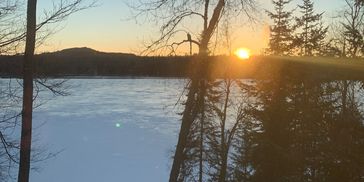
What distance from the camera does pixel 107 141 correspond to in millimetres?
42938

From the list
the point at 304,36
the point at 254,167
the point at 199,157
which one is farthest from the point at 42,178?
the point at 254,167

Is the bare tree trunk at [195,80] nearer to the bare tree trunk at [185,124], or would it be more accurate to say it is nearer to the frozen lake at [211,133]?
the bare tree trunk at [185,124]

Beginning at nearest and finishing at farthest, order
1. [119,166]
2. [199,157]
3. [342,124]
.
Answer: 1. [342,124]
2. [199,157]
3. [119,166]

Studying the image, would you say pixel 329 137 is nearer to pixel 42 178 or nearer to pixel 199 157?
pixel 199 157

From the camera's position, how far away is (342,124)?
7.00 m

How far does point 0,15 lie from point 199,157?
1744 cm

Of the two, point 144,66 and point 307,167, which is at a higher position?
point 144,66

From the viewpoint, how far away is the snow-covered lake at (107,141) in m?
35.5

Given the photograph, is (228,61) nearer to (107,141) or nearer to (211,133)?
(211,133)

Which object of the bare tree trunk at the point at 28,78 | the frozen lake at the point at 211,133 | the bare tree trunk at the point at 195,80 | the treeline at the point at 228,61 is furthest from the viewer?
the bare tree trunk at the point at 195,80

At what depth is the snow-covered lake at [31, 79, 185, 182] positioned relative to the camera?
35469 millimetres

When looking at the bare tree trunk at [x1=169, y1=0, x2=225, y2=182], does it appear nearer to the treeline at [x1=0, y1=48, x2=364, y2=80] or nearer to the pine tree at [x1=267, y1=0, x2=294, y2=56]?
the treeline at [x1=0, y1=48, x2=364, y2=80]

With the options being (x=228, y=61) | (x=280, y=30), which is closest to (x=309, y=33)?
(x=280, y=30)

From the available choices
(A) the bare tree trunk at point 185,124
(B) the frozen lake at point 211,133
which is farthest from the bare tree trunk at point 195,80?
(B) the frozen lake at point 211,133
